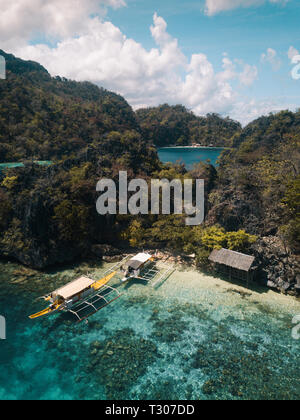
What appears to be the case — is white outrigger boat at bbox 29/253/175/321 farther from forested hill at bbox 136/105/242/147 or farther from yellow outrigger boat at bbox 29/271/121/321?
forested hill at bbox 136/105/242/147

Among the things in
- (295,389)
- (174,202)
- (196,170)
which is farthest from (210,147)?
(295,389)

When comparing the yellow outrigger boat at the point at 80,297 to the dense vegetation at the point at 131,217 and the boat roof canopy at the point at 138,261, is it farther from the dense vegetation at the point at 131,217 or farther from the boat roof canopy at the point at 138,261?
the dense vegetation at the point at 131,217

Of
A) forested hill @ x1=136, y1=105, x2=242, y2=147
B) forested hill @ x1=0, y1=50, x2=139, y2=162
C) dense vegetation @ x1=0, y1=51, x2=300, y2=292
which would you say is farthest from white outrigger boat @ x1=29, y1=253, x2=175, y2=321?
forested hill @ x1=136, y1=105, x2=242, y2=147

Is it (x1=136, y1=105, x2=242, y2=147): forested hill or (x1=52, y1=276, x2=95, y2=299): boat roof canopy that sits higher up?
(x1=136, y1=105, x2=242, y2=147): forested hill

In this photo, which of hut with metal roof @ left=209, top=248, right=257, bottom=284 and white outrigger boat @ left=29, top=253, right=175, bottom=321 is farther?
hut with metal roof @ left=209, top=248, right=257, bottom=284

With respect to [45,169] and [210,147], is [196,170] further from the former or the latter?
[210,147]

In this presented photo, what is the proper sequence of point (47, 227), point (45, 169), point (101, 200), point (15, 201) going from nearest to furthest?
point (47, 227) → point (15, 201) → point (101, 200) → point (45, 169)

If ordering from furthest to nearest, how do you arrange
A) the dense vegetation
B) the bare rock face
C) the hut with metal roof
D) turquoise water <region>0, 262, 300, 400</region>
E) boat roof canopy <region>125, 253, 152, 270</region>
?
the dense vegetation, boat roof canopy <region>125, 253, 152, 270</region>, the hut with metal roof, the bare rock face, turquoise water <region>0, 262, 300, 400</region>
